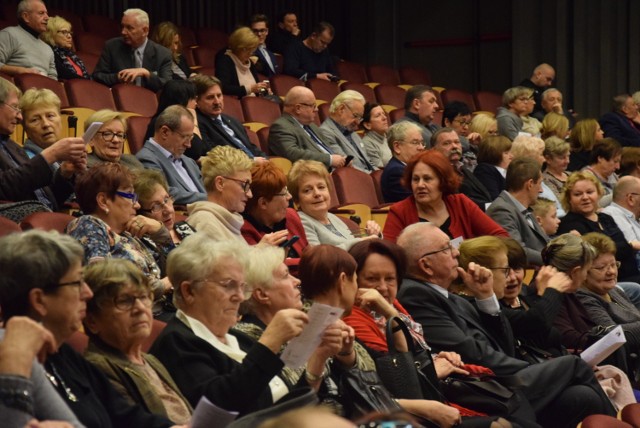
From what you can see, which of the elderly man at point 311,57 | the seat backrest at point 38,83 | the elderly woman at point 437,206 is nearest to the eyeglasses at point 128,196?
the elderly woman at point 437,206

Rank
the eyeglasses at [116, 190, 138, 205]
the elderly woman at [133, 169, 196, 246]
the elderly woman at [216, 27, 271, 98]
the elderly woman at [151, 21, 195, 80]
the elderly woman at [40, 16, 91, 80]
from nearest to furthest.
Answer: the eyeglasses at [116, 190, 138, 205] < the elderly woman at [133, 169, 196, 246] < the elderly woman at [40, 16, 91, 80] < the elderly woman at [151, 21, 195, 80] < the elderly woman at [216, 27, 271, 98]

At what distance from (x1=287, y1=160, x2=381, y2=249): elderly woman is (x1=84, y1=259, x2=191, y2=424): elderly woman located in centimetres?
186

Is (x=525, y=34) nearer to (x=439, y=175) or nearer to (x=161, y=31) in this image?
(x=161, y=31)

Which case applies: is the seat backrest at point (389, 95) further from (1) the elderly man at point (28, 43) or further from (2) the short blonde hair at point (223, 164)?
(2) the short blonde hair at point (223, 164)

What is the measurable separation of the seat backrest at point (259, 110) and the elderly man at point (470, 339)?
318cm

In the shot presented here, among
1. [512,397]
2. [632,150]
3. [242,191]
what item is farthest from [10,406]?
[632,150]

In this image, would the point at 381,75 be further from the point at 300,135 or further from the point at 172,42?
the point at 300,135

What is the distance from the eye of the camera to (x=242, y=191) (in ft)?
13.4

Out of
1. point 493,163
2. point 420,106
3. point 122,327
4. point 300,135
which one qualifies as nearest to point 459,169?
point 493,163

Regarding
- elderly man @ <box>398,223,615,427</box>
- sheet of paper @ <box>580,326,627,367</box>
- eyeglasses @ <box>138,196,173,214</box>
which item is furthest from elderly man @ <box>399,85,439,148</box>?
eyeglasses @ <box>138,196,173,214</box>

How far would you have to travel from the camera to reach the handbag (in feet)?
10.1

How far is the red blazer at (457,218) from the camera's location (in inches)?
183

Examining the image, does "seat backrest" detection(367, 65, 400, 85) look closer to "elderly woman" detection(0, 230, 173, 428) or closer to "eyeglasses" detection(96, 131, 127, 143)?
"eyeglasses" detection(96, 131, 127, 143)

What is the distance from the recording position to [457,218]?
4.69 m
